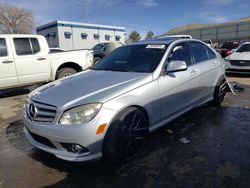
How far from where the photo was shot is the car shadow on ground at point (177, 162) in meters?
2.56

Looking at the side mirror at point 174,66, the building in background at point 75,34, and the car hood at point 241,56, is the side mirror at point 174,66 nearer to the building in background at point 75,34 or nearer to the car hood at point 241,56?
the car hood at point 241,56

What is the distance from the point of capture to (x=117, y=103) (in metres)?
2.65

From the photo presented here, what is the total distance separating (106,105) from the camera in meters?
2.56

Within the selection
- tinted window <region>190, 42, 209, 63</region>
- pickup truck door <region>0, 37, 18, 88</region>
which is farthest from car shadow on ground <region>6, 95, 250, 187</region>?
pickup truck door <region>0, 37, 18, 88</region>

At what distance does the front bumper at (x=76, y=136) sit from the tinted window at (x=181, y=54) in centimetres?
169

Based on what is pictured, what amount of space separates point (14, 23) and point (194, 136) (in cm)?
4844

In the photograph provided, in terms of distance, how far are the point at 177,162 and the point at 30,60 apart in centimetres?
556

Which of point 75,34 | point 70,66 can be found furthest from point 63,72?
point 75,34

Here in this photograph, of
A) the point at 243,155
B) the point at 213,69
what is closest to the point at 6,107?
the point at 213,69

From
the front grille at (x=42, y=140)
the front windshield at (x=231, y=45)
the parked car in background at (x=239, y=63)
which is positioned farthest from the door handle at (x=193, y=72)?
the front windshield at (x=231, y=45)

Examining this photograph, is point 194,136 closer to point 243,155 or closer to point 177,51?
→ point 243,155

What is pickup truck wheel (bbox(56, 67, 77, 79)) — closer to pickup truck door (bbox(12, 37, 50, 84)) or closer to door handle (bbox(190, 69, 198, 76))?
pickup truck door (bbox(12, 37, 50, 84))

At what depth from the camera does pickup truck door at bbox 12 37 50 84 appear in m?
6.55

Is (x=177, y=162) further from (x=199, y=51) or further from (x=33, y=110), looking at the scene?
(x=199, y=51)
